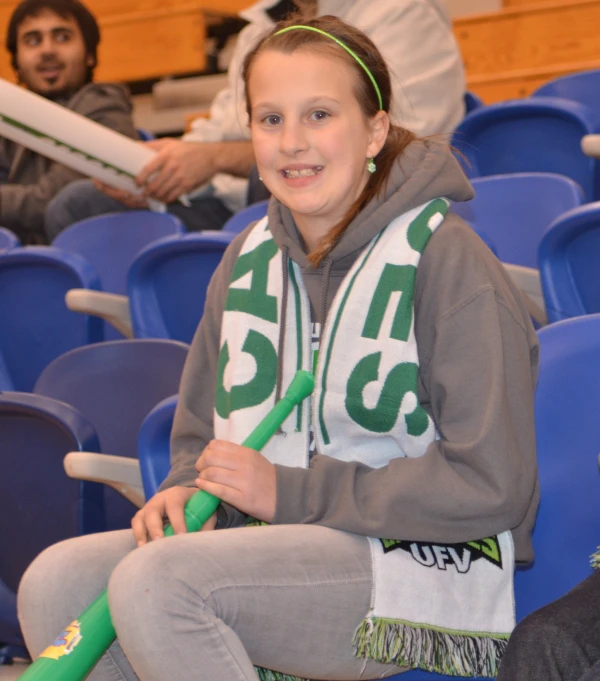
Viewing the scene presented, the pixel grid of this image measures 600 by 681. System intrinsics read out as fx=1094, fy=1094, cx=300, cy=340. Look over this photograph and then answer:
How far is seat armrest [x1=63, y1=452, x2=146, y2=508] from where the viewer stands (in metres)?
1.58

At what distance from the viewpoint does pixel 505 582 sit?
116 centimetres

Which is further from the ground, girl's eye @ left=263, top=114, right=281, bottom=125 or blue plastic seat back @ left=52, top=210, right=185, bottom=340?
girl's eye @ left=263, top=114, right=281, bottom=125

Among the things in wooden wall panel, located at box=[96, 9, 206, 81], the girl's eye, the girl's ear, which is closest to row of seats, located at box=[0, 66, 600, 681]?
the girl's ear

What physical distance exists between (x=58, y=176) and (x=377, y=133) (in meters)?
2.04

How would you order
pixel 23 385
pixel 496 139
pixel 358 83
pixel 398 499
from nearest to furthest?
pixel 398 499
pixel 358 83
pixel 23 385
pixel 496 139

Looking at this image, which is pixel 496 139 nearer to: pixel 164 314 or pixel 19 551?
pixel 164 314

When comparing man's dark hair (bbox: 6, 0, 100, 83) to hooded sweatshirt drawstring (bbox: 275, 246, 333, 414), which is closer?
hooded sweatshirt drawstring (bbox: 275, 246, 333, 414)

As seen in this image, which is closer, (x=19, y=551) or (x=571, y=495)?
(x=571, y=495)

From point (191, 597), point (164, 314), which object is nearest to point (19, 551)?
point (164, 314)

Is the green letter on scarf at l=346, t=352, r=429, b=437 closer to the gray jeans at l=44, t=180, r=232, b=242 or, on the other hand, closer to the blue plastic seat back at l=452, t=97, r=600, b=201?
the blue plastic seat back at l=452, t=97, r=600, b=201

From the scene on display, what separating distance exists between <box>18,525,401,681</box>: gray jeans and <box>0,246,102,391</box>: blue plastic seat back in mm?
1311

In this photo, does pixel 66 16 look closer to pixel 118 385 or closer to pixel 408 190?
pixel 118 385

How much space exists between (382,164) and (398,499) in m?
0.44

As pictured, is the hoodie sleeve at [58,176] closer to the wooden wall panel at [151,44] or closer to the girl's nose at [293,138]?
the girl's nose at [293,138]
